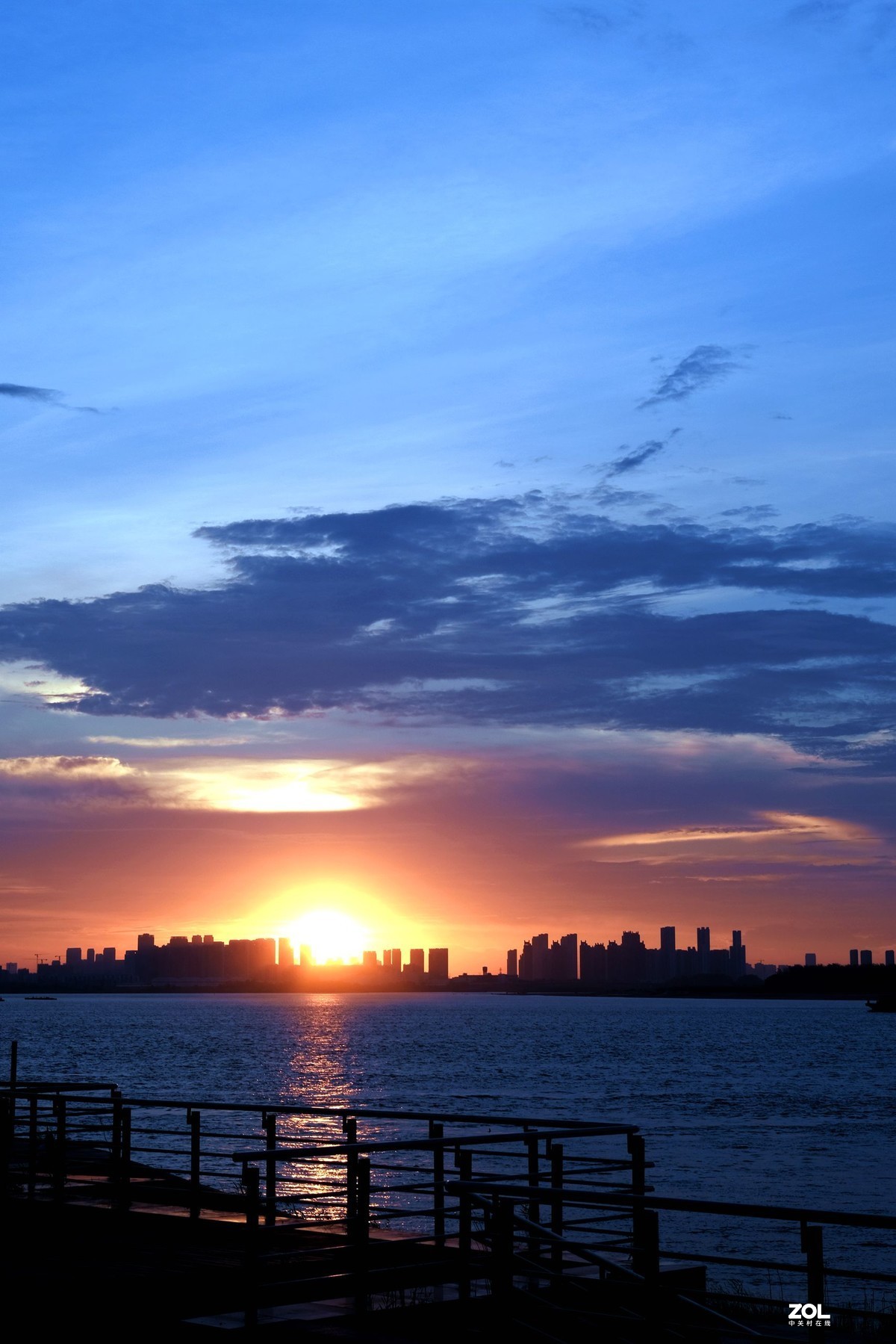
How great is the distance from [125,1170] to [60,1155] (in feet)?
3.15

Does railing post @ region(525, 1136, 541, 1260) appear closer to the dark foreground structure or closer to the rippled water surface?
the dark foreground structure

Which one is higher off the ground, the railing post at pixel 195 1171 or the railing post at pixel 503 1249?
the railing post at pixel 503 1249

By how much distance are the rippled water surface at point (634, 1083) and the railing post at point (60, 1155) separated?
83.5 ft

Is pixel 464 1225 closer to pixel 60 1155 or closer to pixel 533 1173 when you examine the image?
pixel 533 1173

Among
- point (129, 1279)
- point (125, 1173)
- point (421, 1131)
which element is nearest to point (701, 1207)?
point (129, 1279)

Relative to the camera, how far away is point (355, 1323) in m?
11.1

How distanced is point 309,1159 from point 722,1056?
122674 mm

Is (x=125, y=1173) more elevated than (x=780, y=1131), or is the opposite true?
(x=125, y=1173)

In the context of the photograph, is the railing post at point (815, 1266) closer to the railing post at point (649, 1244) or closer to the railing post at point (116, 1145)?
the railing post at point (649, 1244)

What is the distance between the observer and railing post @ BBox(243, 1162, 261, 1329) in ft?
34.3

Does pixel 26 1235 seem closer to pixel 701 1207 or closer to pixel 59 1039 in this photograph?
pixel 701 1207

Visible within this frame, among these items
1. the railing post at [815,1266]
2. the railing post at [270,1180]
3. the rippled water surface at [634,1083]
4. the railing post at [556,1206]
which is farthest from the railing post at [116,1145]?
the rippled water surface at [634,1083]

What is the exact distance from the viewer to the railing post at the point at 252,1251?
34.3ft

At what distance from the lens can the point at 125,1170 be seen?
17641 millimetres
